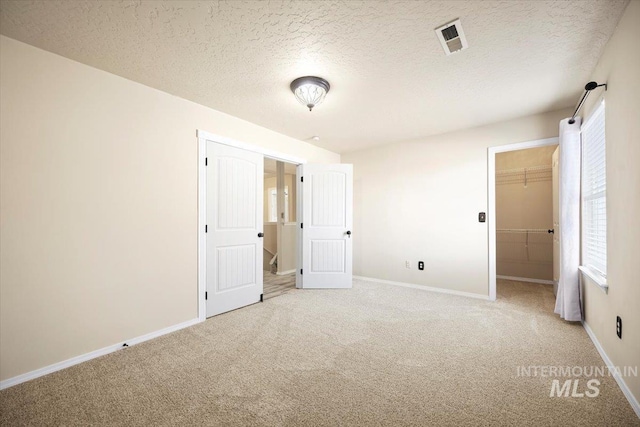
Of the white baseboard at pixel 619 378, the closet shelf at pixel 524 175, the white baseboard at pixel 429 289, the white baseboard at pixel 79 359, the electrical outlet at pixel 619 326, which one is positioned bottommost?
the white baseboard at pixel 79 359

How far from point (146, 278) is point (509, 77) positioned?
3796 mm

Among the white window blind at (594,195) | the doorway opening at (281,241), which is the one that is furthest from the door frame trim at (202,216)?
the white window blind at (594,195)

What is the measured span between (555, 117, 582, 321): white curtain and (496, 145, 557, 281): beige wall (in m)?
2.30

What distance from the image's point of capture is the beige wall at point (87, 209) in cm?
190

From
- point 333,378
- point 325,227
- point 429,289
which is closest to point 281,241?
point 325,227

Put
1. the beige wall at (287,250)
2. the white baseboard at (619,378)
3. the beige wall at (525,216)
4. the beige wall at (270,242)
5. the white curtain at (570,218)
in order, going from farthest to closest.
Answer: the beige wall at (270,242)
the beige wall at (287,250)
the beige wall at (525,216)
the white curtain at (570,218)
the white baseboard at (619,378)

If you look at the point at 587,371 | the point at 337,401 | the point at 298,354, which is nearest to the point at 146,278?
the point at 298,354

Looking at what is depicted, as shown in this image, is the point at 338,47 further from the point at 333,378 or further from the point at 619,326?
the point at 619,326

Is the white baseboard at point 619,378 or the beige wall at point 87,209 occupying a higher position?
the beige wall at point 87,209

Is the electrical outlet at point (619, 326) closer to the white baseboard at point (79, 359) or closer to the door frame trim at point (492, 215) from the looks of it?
the door frame trim at point (492, 215)

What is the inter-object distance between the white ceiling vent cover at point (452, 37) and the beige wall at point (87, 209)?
2459 millimetres

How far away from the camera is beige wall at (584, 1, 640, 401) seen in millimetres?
1538

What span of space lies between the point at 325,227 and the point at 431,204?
5.51 feet

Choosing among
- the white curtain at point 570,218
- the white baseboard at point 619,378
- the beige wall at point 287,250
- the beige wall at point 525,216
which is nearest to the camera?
the white baseboard at point 619,378
